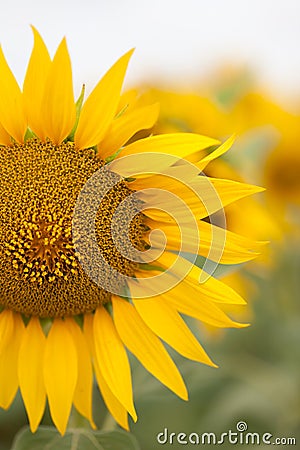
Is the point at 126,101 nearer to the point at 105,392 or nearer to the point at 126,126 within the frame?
the point at 126,126

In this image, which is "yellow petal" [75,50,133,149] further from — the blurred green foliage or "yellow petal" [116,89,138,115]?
the blurred green foliage

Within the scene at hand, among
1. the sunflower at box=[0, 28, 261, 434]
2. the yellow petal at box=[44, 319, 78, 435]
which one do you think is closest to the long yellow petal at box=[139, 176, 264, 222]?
the sunflower at box=[0, 28, 261, 434]

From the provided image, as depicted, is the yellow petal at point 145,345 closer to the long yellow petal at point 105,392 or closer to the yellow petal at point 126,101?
the long yellow petal at point 105,392

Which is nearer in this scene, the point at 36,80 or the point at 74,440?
the point at 36,80

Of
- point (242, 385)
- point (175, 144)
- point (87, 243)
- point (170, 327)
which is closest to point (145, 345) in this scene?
point (170, 327)

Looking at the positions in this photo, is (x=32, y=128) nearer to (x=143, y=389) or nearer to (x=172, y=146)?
(x=172, y=146)

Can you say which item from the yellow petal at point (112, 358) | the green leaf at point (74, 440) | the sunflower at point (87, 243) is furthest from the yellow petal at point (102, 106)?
the green leaf at point (74, 440)
